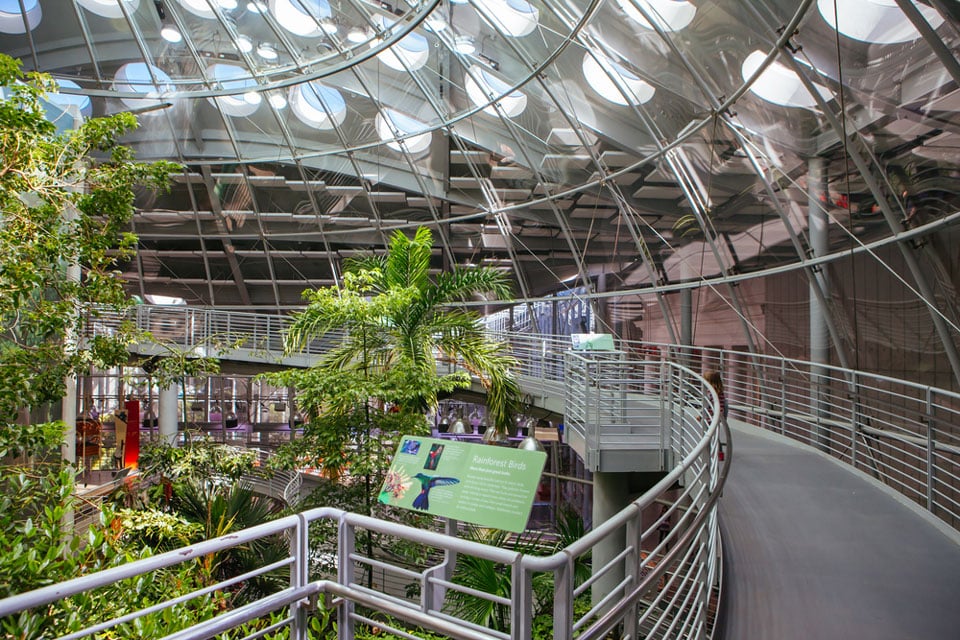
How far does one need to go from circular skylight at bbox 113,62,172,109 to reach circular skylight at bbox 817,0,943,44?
52.9 ft

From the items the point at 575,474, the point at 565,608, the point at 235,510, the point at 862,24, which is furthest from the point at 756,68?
the point at 575,474

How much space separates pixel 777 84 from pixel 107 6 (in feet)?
50.1

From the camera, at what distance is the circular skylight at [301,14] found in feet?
49.7

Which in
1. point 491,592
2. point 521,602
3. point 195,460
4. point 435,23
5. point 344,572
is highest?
point 435,23

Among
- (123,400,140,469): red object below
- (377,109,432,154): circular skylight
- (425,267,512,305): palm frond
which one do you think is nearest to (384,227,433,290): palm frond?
(425,267,512,305): palm frond

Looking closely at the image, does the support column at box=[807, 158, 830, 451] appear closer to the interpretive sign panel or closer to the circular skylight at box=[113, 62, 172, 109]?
the interpretive sign panel

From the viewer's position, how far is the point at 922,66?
674cm

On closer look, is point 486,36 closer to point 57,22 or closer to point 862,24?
point 862,24

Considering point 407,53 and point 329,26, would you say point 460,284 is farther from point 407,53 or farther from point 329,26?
point 329,26

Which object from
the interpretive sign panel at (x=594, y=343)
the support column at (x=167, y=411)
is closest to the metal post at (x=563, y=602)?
the interpretive sign panel at (x=594, y=343)

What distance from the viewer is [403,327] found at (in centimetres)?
898

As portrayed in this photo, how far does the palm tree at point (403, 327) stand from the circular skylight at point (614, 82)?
4.63 m

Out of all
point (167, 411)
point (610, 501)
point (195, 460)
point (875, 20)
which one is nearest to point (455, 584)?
point (610, 501)

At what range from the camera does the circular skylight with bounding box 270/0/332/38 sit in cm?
1515
